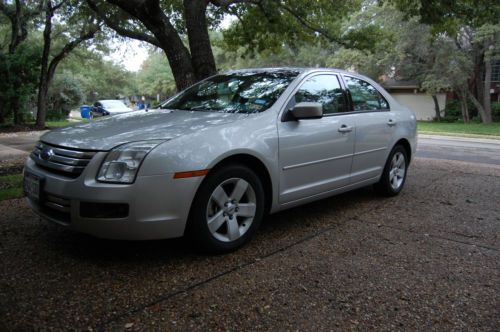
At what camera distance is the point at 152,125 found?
11.4 feet

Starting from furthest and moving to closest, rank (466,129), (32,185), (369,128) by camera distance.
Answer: (466,129) < (369,128) < (32,185)

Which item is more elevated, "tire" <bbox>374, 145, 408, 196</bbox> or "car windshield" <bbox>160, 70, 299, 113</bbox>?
"car windshield" <bbox>160, 70, 299, 113</bbox>

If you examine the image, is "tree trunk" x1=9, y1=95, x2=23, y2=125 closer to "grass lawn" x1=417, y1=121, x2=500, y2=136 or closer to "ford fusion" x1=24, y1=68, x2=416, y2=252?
"ford fusion" x1=24, y1=68, x2=416, y2=252

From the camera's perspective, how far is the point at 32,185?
132 inches

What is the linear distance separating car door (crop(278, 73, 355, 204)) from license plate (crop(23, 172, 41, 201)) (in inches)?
77.8

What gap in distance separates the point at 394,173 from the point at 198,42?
12.6 ft

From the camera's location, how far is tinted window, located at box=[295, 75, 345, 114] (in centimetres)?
426

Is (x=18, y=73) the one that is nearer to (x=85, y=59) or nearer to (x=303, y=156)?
(x=85, y=59)

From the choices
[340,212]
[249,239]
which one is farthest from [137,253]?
[340,212]

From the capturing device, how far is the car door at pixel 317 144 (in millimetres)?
3914

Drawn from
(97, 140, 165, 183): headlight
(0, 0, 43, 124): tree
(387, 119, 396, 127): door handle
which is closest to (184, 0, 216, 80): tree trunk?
(387, 119, 396, 127): door handle

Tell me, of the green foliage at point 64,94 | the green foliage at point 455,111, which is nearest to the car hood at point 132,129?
the green foliage at point 64,94

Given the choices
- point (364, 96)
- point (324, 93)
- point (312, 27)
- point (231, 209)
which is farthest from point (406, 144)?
point (312, 27)

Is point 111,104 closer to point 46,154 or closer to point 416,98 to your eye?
point 416,98
